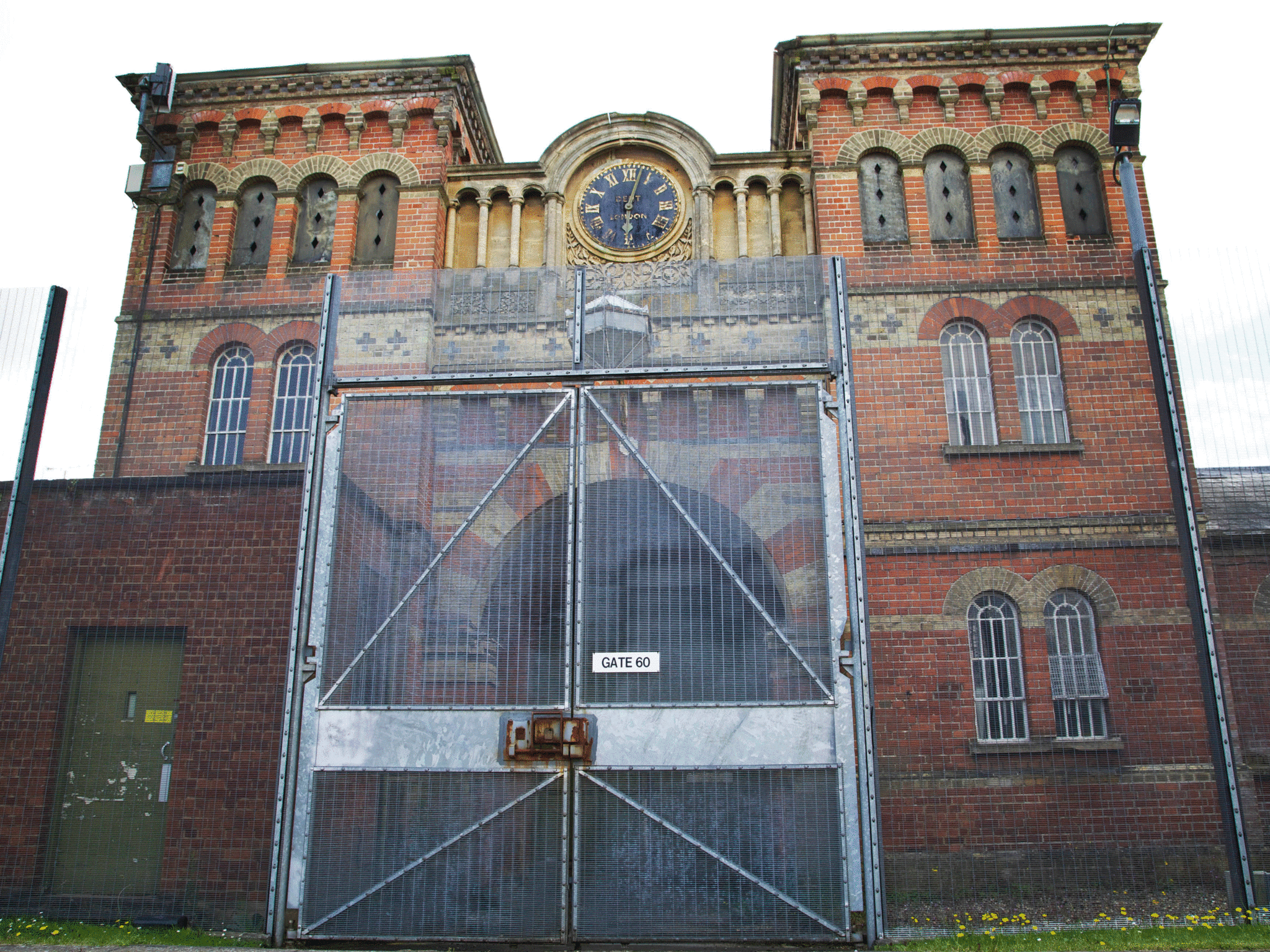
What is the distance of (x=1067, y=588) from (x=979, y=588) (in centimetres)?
109

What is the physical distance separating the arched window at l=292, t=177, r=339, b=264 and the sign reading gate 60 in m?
10.4

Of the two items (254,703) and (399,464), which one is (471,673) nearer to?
(399,464)

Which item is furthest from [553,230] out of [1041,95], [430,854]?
[430,854]

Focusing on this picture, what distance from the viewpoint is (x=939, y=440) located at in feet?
40.3

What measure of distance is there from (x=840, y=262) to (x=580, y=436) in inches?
91.9

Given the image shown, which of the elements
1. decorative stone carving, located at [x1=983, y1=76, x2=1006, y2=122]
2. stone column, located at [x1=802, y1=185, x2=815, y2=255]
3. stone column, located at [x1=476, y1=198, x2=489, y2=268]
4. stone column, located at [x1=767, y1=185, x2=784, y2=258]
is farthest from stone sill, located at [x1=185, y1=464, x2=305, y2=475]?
decorative stone carving, located at [x1=983, y1=76, x2=1006, y2=122]

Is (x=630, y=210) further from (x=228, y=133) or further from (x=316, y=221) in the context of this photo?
(x=228, y=133)

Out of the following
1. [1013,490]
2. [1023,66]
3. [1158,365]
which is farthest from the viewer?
[1023,66]

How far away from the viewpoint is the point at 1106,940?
6656mm

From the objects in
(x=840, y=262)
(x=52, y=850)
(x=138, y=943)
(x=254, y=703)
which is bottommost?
(x=138, y=943)

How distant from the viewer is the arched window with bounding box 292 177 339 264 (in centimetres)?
1428

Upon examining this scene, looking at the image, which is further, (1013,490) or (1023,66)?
(1023,66)

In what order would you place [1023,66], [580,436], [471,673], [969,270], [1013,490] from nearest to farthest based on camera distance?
[471,673], [580,436], [1013,490], [969,270], [1023,66]

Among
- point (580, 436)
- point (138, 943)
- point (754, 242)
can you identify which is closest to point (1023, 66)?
point (754, 242)
